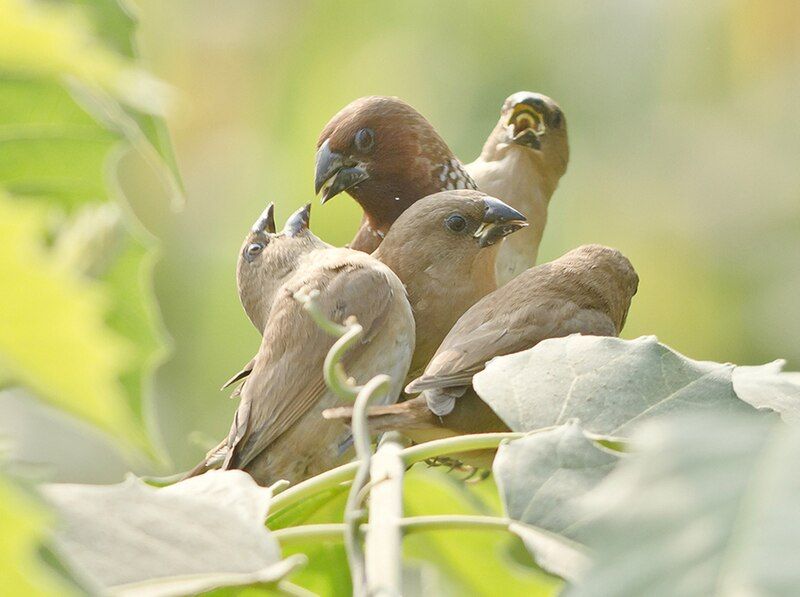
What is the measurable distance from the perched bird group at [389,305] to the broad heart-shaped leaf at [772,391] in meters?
0.79

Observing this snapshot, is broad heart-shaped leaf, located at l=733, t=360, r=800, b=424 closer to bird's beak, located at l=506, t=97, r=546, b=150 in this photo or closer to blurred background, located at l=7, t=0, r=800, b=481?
bird's beak, located at l=506, t=97, r=546, b=150

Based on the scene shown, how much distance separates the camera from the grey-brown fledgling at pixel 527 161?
11.0 feet

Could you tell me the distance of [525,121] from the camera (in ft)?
11.8

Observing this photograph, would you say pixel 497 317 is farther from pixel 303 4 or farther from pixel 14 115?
pixel 303 4

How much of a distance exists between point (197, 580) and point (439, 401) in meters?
1.26

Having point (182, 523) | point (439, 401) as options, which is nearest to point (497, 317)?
point (439, 401)

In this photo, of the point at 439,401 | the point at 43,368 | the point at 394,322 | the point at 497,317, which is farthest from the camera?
the point at 394,322

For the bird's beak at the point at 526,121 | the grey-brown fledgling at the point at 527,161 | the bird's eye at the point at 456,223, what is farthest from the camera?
the bird's beak at the point at 526,121

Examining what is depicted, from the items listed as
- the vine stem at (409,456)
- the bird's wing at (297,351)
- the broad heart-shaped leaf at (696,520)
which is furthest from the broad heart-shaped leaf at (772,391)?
the bird's wing at (297,351)

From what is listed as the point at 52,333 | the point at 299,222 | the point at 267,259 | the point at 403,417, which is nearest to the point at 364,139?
the point at 299,222

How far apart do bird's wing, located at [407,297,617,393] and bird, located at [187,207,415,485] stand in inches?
8.3

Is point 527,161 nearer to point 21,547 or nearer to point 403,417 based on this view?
point 403,417

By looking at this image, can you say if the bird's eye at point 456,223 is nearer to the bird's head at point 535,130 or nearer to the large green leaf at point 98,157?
the bird's head at point 535,130

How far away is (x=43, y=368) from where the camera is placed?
46cm
